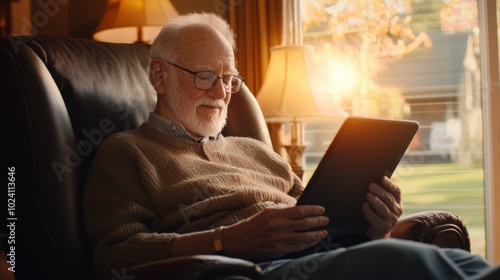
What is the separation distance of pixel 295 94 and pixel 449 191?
118 cm

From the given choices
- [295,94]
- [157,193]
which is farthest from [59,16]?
[157,193]

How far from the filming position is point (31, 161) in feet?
4.14

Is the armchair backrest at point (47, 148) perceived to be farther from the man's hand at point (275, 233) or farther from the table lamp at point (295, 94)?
the table lamp at point (295, 94)

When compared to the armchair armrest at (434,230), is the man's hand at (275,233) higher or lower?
higher

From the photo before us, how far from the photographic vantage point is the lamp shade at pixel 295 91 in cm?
243

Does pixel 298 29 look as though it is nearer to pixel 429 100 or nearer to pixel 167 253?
pixel 429 100

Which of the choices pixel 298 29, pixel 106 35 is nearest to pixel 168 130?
pixel 106 35

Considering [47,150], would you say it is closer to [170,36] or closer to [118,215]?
[118,215]

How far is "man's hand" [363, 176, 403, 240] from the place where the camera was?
139 centimetres

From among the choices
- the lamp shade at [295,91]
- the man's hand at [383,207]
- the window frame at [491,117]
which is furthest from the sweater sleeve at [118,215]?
the window frame at [491,117]

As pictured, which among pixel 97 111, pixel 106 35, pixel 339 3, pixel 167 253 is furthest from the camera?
pixel 339 3

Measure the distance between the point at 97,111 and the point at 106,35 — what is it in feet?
5.20

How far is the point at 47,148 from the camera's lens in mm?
1283

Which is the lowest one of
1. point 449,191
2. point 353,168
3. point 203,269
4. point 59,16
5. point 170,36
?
point 449,191
